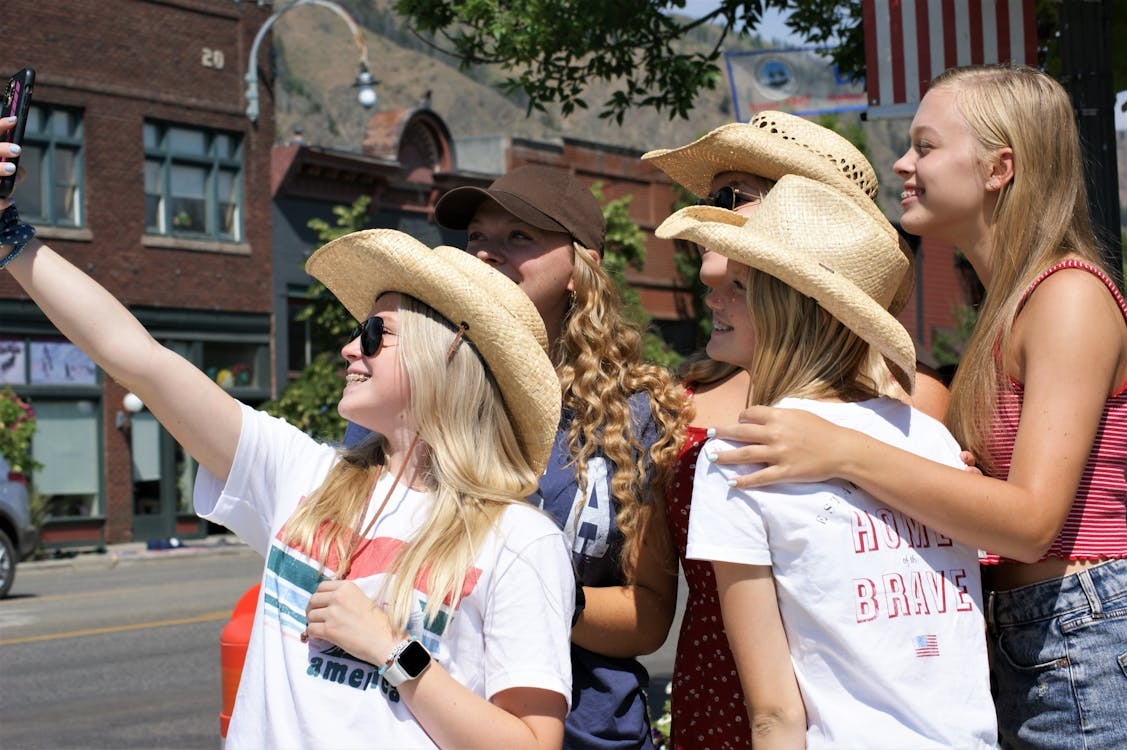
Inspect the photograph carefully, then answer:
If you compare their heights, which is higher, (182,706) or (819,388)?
(819,388)

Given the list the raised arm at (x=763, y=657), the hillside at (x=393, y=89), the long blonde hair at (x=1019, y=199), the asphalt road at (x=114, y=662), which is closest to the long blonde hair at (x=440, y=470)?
the raised arm at (x=763, y=657)

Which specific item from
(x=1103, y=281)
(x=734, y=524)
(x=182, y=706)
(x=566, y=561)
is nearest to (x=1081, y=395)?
(x=1103, y=281)

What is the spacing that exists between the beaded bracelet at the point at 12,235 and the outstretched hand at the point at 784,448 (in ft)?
4.25

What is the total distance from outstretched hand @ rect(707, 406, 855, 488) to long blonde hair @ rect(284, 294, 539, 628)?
43cm

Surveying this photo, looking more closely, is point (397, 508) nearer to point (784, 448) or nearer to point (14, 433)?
point (784, 448)

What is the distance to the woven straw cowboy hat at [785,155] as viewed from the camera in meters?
3.19

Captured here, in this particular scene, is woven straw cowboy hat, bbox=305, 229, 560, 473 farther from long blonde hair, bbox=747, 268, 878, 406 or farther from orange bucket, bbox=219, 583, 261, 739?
orange bucket, bbox=219, 583, 261, 739

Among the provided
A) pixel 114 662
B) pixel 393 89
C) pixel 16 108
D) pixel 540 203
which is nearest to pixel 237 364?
pixel 114 662

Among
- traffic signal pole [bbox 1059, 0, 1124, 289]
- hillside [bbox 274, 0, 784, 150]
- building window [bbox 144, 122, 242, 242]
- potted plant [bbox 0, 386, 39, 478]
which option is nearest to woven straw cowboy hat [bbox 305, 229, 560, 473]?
traffic signal pole [bbox 1059, 0, 1124, 289]

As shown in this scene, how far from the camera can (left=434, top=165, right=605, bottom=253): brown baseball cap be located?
3.37 metres

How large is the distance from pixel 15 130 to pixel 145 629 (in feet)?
35.4

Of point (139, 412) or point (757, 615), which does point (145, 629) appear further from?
point (139, 412)

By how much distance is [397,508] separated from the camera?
2.58 metres

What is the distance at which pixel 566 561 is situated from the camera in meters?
2.50
